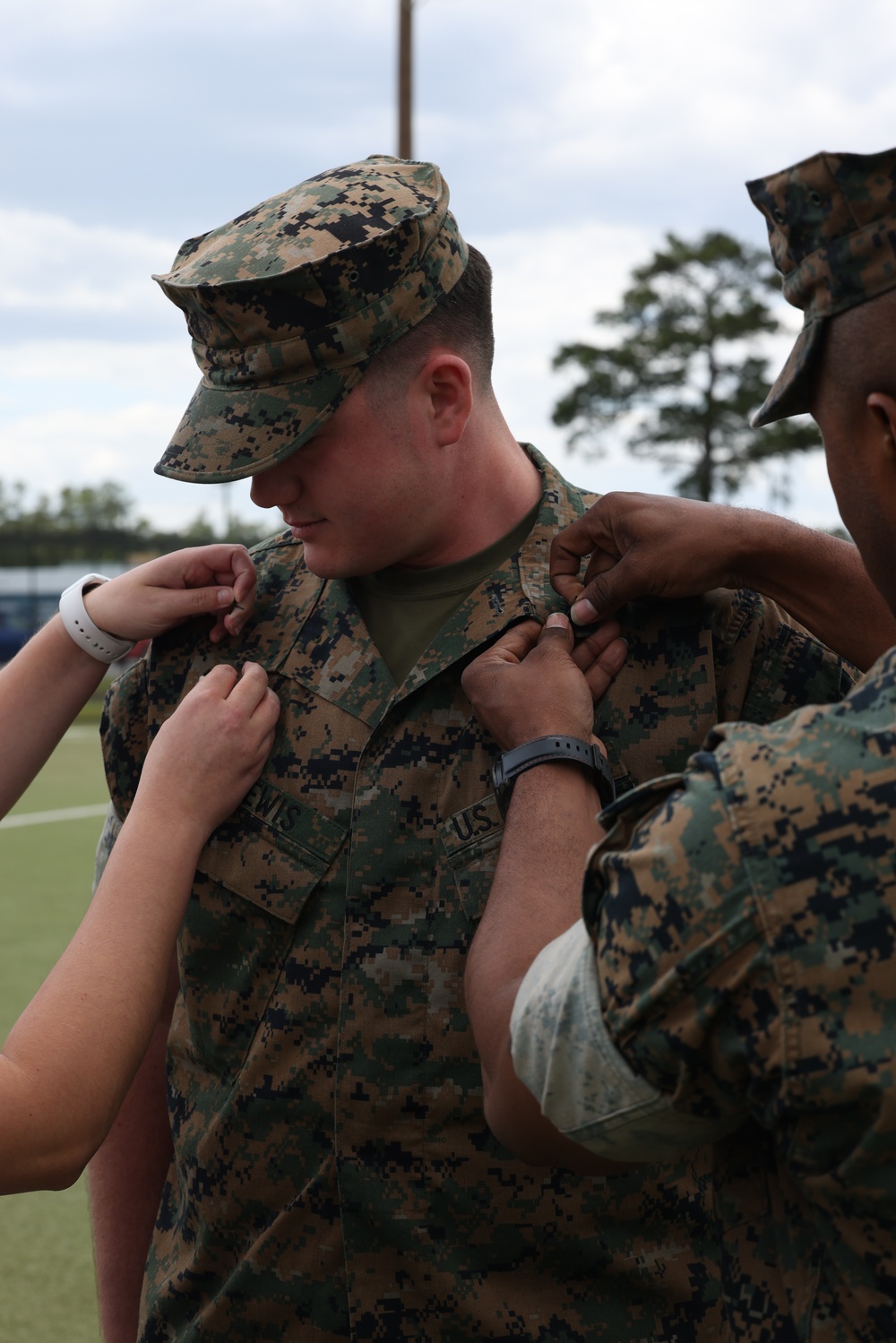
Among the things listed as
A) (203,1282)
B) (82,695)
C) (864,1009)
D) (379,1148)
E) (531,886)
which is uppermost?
(864,1009)

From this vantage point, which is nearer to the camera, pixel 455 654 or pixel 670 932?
pixel 670 932

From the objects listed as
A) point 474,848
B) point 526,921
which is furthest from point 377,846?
point 526,921

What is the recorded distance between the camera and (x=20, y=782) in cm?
265

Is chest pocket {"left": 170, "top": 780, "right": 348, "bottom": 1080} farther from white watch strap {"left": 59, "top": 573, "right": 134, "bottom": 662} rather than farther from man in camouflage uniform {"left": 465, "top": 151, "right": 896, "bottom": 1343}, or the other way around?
man in camouflage uniform {"left": 465, "top": 151, "right": 896, "bottom": 1343}

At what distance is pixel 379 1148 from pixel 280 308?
1.27m

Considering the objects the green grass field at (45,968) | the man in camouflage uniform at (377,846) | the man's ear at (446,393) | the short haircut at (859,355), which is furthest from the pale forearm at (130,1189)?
the short haircut at (859,355)

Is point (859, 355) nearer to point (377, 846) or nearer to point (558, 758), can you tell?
point (558, 758)

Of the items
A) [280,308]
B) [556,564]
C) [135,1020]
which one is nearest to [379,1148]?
[135,1020]

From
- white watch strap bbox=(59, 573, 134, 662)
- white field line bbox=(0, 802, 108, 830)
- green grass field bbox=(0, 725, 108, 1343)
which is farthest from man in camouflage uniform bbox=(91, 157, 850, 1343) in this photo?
white field line bbox=(0, 802, 108, 830)

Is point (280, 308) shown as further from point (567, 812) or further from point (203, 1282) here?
point (203, 1282)

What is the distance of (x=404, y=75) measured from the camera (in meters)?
14.2

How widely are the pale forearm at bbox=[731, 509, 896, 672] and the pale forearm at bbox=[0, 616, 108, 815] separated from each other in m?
1.23

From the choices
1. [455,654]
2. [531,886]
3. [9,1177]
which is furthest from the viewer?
[455,654]

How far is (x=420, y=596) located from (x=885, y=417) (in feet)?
3.64
